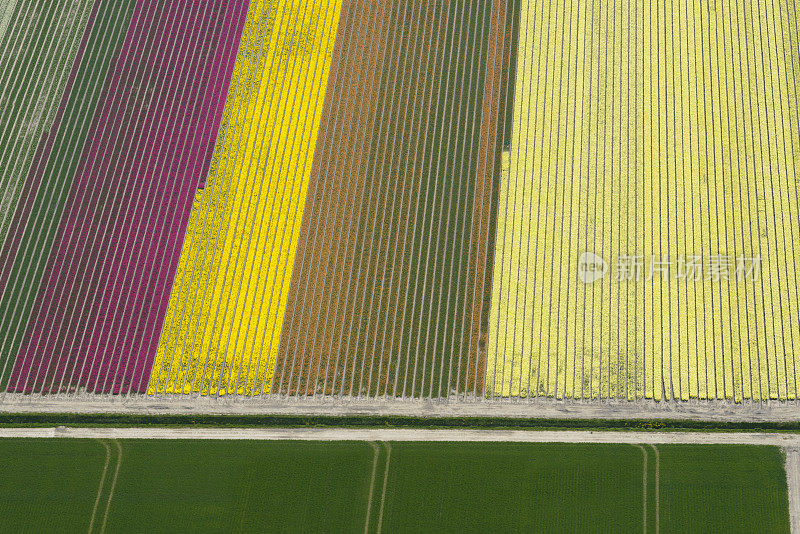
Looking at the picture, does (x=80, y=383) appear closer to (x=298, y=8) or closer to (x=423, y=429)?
(x=423, y=429)

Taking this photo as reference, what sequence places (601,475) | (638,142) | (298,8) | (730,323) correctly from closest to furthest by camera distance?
(601,475)
(730,323)
(638,142)
(298,8)

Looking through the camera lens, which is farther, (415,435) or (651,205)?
(651,205)

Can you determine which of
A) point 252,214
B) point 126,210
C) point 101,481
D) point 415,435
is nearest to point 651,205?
point 415,435

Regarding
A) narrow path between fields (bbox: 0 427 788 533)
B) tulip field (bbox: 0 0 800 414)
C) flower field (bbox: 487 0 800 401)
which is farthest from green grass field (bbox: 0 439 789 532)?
flower field (bbox: 487 0 800 401)

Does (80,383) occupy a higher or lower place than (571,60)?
lower

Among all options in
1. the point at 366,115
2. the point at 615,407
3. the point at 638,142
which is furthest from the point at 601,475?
the point at 366,115

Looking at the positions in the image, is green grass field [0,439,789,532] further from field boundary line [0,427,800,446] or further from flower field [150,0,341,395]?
flower field [150,0,341,395]

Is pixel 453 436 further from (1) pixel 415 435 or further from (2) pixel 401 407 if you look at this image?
(2) pixel 401 407
